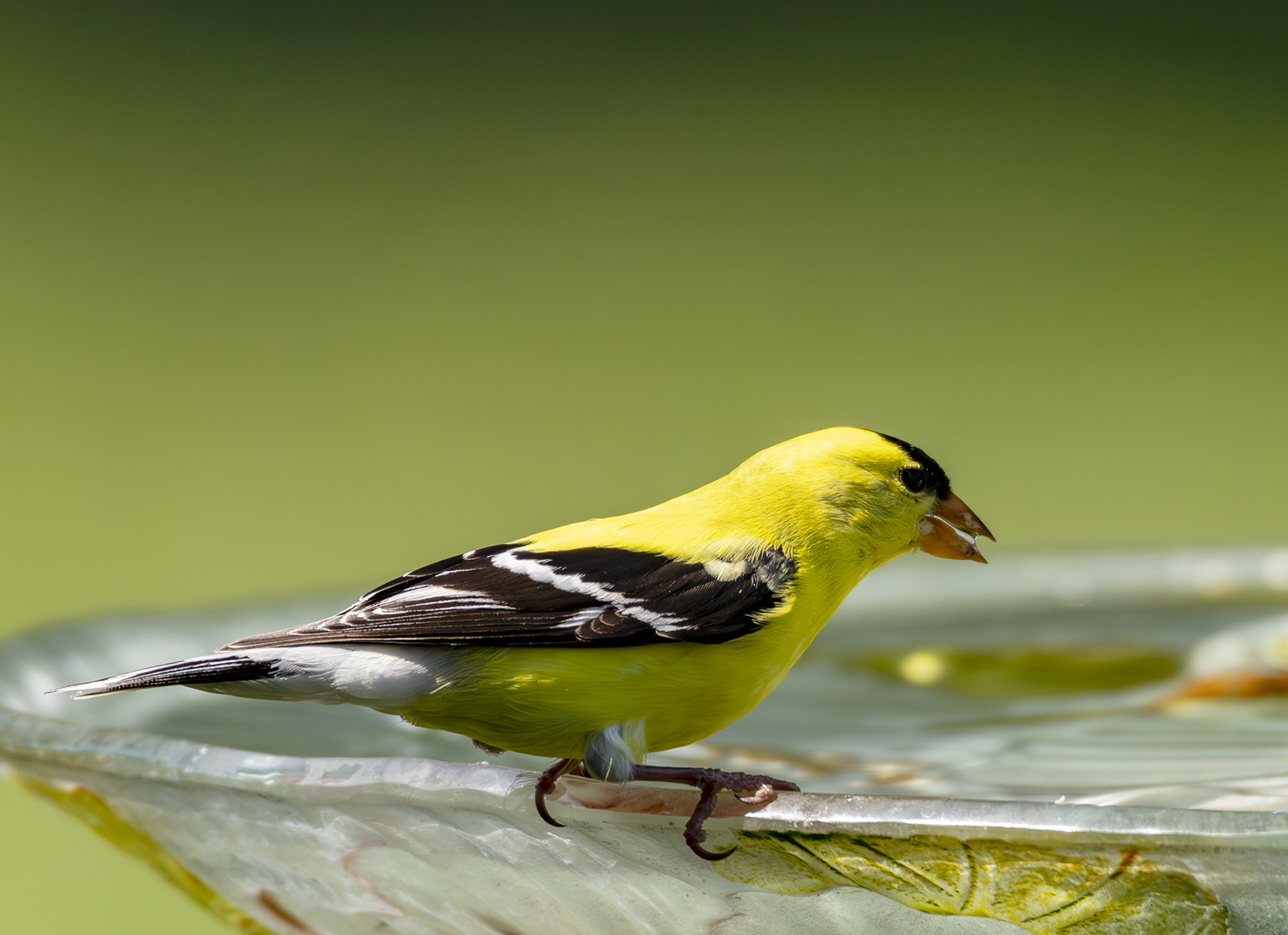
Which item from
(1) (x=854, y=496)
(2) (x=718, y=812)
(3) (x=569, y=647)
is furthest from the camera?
(1) (x=854, y=496)

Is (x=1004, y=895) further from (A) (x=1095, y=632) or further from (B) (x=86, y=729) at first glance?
(A) (x=1095, y=632)

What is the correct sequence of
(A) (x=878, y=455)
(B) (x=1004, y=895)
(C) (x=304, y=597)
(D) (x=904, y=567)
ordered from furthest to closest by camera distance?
(D) (x=904, y=567) < (C) (x=304, y=597) < (A) (x=878, y=455) < (B) (x=1004, y=895)

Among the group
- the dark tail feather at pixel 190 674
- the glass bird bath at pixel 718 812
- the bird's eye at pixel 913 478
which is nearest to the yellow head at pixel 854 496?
the bird's eye at pixel 913 478

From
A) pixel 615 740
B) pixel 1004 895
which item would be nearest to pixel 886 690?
pixel 615 740

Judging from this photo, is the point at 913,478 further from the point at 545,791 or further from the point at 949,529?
the point at 545,791

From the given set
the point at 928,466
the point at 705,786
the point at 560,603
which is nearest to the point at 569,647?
the point at 560,603

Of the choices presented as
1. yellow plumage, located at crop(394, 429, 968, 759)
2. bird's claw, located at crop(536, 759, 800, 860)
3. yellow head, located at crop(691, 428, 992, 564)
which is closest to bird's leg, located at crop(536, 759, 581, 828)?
bird's claw, located at crop(536, 759, 800, 860)
